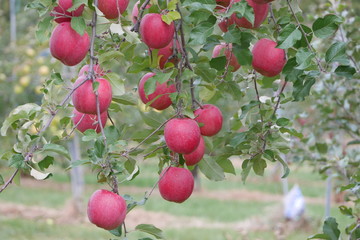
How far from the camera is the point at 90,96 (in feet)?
2.66

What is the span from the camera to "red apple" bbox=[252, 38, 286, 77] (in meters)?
0.92

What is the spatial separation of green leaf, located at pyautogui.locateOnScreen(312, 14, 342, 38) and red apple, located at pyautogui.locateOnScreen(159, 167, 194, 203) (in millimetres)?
341

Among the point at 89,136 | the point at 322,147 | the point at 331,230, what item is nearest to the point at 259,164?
the point at 331,230

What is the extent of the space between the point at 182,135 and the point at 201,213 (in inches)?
222

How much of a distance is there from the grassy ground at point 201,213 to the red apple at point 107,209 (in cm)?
176

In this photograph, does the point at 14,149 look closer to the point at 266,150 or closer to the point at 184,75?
the point at 184,75

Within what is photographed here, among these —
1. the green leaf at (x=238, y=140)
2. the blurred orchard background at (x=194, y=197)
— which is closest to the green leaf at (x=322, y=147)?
the blurred orchard background at (x=194, y=197)

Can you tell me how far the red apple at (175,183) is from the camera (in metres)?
0.96

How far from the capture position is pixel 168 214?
628cm

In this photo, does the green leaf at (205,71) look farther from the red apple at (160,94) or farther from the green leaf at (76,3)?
the green leaf at (76,3)

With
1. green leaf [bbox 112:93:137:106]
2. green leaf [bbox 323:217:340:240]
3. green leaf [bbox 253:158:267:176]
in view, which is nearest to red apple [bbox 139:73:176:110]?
green leaf [bbox 112:93:137:106]

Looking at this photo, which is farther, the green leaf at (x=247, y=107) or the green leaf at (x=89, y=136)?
the green leaf at (x=247, y=107)

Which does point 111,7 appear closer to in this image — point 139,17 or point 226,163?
point 139,17

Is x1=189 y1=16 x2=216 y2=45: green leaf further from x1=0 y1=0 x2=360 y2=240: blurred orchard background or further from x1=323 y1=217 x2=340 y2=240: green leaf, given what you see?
x1=0 y1=0 x2=360 y2=240: blurred orchard background
